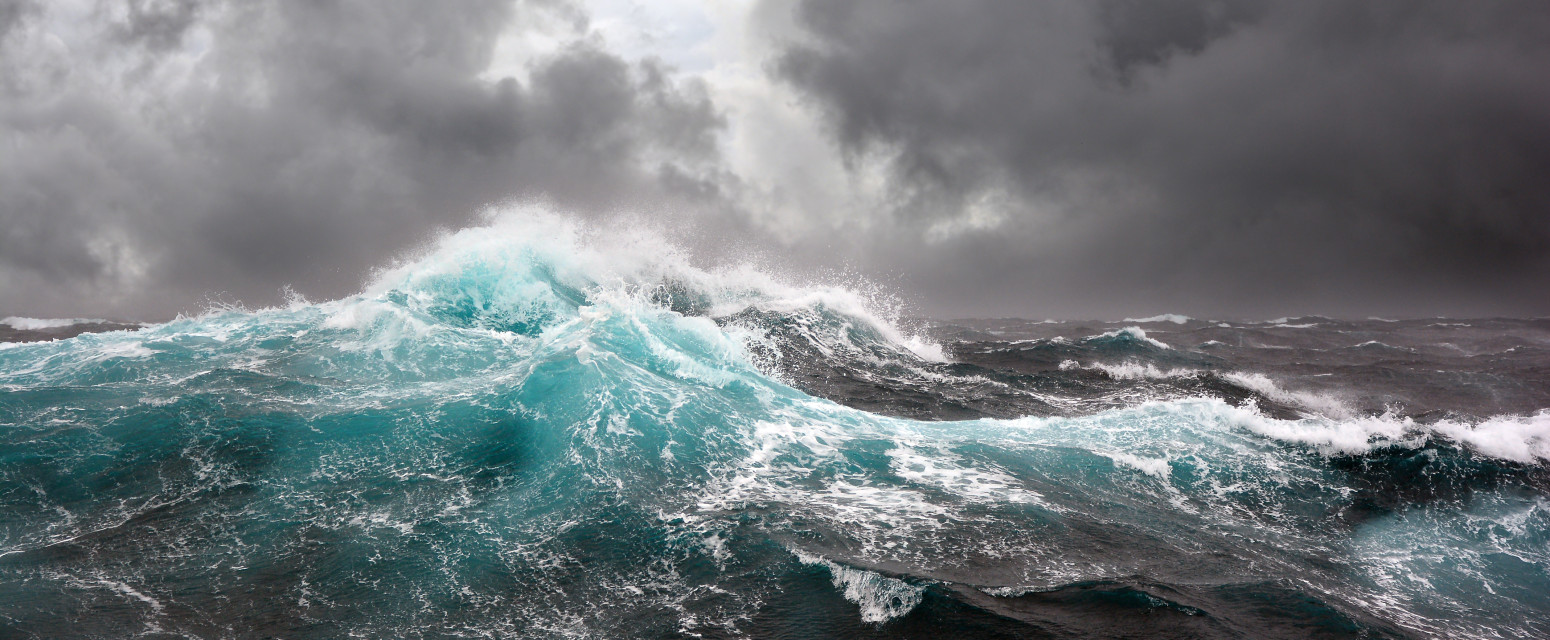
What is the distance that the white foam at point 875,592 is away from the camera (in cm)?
720

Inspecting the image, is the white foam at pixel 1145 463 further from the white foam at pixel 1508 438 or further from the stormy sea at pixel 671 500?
the white foam at pixel 1508 438

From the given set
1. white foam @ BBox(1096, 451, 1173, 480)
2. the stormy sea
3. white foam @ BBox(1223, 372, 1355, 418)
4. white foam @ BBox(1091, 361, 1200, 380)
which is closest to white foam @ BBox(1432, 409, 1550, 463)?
the stormy sea

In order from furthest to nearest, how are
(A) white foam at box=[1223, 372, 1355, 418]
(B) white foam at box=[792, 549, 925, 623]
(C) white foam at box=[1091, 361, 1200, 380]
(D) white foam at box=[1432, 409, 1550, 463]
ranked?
(C) white foam at box=[1091, 361, 1200, 380]
(A) white foam at box=[1223, 372, 1355, 418]
(D) white foam at box=[1432, 409, 1550, 463]
(B) white foam at box=[792, 549, 925, 623]

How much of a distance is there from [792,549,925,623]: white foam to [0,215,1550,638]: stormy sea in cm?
3

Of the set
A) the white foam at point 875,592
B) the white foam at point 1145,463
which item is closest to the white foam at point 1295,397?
the white foam at point 1145,463

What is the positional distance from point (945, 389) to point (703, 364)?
28.7 feet

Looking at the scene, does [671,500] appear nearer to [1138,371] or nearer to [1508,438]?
[1508,438]

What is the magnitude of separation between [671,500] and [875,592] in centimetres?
386

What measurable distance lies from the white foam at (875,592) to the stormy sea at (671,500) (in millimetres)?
33

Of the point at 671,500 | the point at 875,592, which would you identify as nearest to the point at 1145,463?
the point at 875,592

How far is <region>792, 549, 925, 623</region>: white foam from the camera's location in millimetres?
7203

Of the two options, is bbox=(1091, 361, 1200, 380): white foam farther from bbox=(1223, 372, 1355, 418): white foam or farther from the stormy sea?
the stormy sea

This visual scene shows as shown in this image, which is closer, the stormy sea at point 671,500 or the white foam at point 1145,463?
the stormy sea at point 671,500

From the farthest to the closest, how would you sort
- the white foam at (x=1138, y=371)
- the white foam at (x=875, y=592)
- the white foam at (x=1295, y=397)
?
the white foam at (x=1138, y=371) → the white foam at (x=1295, y=397) → the white foam at (x=875, y=592)
